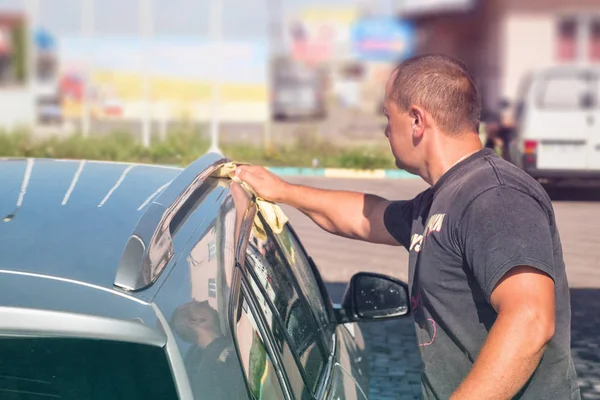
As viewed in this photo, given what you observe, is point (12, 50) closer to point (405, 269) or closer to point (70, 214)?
point (405, 269)

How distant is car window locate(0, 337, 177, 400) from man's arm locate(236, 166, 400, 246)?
4.33ft

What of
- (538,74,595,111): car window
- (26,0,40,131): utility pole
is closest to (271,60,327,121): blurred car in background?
(26,0,40,131): utility pole

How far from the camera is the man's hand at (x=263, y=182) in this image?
3080 mm

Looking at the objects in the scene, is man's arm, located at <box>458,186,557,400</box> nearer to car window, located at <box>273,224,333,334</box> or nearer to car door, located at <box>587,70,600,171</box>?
car window, located at <box>273,224,333,334</box>

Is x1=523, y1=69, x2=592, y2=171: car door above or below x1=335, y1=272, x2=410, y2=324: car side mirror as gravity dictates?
above

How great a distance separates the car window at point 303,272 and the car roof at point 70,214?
17.6 inches

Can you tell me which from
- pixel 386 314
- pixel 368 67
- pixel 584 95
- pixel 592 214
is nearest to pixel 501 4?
pixel 584 95

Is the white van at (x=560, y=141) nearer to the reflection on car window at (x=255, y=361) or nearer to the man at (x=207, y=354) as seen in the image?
the reflection on car window at (x=255, y=361)

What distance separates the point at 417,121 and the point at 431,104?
0.06 metres

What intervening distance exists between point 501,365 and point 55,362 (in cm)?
95

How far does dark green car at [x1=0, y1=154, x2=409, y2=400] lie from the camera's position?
1.72 m

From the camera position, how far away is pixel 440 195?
8.04 feet

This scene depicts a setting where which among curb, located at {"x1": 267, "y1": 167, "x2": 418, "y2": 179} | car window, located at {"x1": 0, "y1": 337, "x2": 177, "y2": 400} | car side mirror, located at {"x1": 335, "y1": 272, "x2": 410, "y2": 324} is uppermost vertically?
car window, located at {"x1": 0, "y1": 337, "x2": 177, "y2": 400}

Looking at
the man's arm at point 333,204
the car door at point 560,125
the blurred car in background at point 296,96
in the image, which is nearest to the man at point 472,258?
the man's arm at point 333,204
